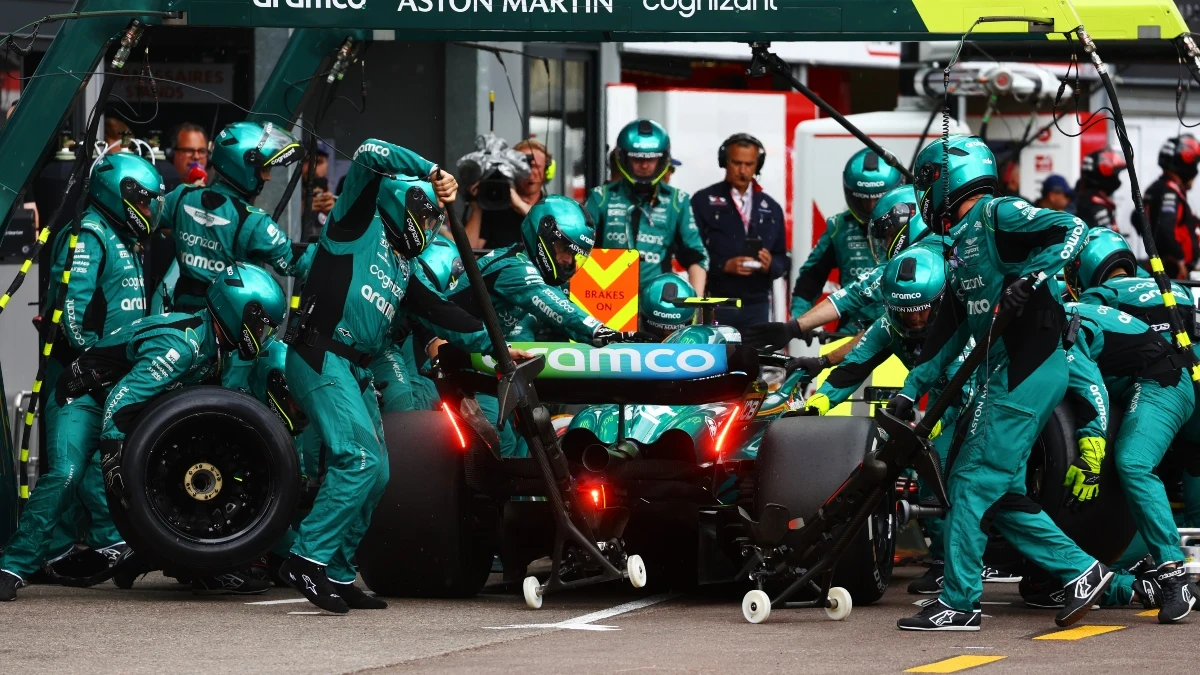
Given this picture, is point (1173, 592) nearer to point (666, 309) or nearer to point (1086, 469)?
point (1086, 469)

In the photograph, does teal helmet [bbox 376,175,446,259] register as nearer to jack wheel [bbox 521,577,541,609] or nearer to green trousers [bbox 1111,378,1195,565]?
jack wheel [bbox 521,577,541,609]

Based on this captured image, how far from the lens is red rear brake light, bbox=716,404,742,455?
9906mm

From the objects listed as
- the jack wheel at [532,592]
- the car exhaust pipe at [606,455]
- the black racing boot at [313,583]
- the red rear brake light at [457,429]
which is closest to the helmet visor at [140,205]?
the red rear brake light at [457,429]

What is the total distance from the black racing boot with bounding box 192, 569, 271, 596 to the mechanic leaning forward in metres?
0.45

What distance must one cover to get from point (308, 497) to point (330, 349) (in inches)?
37.9

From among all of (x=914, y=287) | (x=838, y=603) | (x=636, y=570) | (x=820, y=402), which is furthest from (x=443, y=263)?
(x=838, y=603)

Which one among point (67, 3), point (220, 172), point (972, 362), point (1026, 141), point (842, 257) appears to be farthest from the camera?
point (1026, 141)

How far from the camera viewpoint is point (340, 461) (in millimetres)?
9414

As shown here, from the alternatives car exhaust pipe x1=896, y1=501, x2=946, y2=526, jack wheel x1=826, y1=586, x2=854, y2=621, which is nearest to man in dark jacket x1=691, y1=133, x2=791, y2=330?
car exhaust pipe x1=896, y1=501, x2=946, y2=526

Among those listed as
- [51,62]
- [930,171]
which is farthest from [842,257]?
[51,62]

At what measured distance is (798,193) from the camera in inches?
712

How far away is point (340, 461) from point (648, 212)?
462cm

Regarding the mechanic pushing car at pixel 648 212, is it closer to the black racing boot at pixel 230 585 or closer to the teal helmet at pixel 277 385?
the teal helmet at pixel 277 385

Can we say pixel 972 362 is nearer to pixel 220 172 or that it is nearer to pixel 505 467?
pixel 505 467
